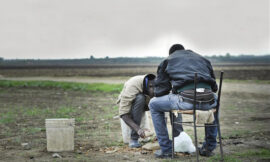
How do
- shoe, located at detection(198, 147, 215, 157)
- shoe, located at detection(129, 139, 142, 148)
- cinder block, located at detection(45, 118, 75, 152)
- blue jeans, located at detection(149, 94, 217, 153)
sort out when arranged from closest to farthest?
blue jeans, located at detection(149, 94, 217, 153), shoe, located at detection(198, 147, 215, 157), cinder block, located at detection(45, 118, 75, 152), shoe, located at detection(129, 139, 142, 148)

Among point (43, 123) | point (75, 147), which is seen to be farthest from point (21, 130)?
point (75, 147)

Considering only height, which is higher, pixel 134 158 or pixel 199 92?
pixel 199 92

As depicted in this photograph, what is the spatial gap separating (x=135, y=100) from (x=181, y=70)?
143 centimetres

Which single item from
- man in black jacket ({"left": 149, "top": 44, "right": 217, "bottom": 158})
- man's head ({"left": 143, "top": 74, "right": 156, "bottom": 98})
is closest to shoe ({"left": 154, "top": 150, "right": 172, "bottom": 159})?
man in black jacket ({"left": 149, "top": 44, "right": 217, "bottom": 158})

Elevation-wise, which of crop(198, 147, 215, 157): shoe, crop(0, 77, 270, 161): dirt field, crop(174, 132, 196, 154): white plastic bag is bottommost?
crop(0, 77, 270, 161): dirt field

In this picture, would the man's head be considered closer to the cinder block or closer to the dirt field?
the dirt field

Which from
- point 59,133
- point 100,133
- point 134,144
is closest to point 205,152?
point 134,144

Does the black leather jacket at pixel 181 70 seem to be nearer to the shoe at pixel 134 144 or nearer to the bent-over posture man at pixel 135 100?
the bent-over posture man at pixel 135 100

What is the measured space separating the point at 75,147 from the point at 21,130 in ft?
7.64

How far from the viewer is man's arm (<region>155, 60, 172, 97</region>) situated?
560 cm

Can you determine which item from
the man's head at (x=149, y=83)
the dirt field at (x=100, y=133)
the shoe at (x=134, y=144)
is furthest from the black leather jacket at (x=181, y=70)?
the shoe at (x=134, y=144)

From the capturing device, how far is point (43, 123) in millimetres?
9734

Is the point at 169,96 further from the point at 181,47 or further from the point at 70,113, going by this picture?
the point at 70,113

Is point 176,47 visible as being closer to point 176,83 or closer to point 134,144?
point 176,83
